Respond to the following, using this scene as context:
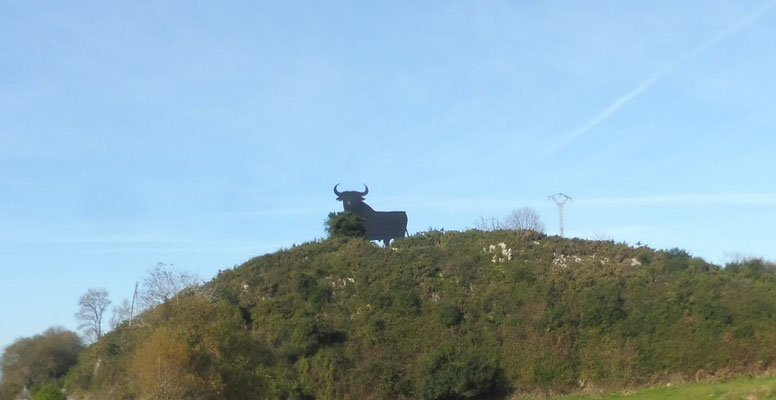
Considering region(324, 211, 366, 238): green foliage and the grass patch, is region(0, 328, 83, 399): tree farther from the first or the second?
the grass patch

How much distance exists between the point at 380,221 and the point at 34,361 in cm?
1999

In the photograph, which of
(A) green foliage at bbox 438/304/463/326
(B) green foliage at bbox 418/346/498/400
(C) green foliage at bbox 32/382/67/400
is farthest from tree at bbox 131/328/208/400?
(A) green foliage at bbox 438/304/463/326

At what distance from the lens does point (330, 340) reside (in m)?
34.8

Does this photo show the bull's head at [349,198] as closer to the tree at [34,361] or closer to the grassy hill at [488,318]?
the grassy hill at [488,318]

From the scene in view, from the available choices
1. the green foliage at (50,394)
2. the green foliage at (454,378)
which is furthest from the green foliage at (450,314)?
the green foliage at (50,394)

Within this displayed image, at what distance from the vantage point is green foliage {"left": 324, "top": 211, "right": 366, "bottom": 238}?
42375mm

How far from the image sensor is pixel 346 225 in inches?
1666

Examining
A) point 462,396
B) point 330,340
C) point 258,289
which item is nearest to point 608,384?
point 462,396

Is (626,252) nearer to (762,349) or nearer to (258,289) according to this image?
(762,349)

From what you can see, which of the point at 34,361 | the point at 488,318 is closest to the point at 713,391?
the point at 488,318

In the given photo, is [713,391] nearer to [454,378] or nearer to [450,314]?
[454,378]

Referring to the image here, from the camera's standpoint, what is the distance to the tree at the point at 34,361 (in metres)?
42.4

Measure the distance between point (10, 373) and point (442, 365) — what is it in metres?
25.1

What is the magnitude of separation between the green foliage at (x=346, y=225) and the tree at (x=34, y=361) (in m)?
16.1
